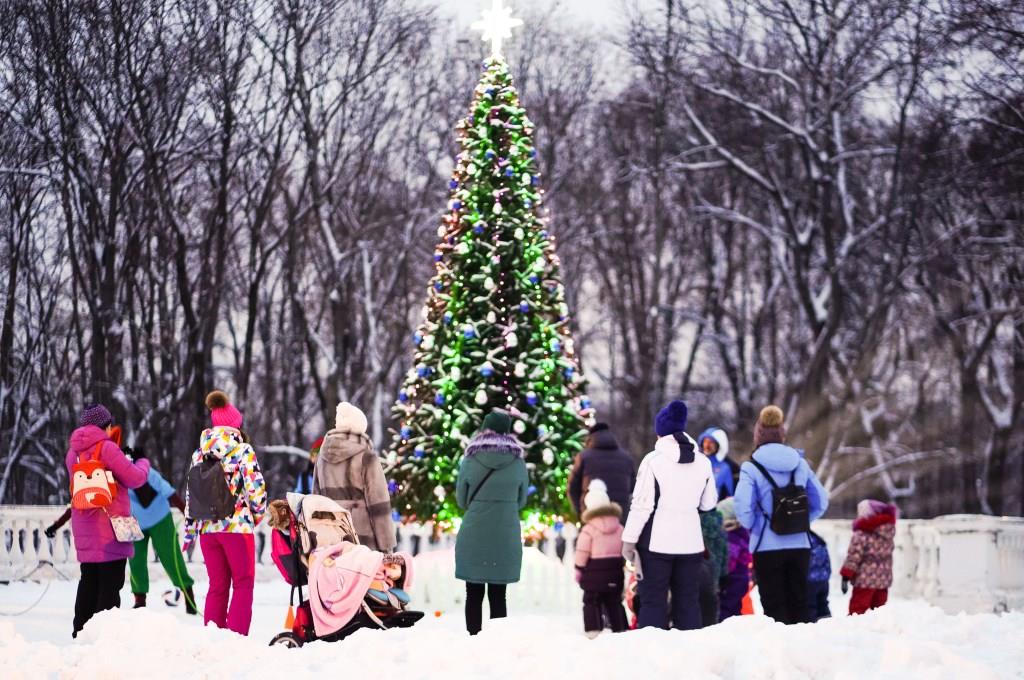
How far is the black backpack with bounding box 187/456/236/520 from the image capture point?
A: 33.6ft

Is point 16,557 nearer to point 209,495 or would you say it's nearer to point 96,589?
point 96,589

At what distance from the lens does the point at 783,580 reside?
1011cm

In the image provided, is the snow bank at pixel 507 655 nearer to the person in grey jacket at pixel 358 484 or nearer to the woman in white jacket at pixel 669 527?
the woman in white jacket at pixel 669 527

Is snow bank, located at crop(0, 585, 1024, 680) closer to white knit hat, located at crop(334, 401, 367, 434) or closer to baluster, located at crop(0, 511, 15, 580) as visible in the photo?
white knit hat, located at crop(334, 401, 367, 434)

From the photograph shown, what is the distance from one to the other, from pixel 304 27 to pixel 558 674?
19.8 m

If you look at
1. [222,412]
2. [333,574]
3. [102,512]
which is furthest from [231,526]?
[333,574]

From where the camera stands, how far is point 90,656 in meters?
8.34

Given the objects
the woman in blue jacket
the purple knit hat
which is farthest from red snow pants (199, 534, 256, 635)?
the woman in blue jacket

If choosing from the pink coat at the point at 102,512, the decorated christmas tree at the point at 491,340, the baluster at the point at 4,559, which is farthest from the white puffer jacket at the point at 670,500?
the baluster at the point at 4,559

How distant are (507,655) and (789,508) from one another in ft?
9.53

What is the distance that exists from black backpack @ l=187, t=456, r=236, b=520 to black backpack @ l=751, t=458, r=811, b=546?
3784 millimetres

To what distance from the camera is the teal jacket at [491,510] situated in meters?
10.3

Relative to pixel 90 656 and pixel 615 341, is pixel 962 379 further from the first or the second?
pixel 90 656

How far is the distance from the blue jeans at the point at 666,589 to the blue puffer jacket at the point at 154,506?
4.88 meters
